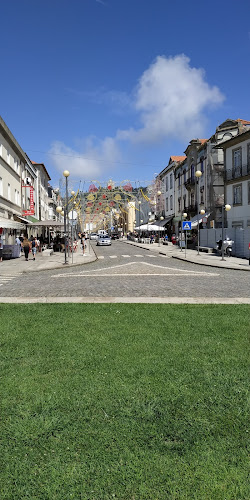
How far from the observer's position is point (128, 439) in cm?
274

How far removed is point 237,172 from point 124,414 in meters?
31.3

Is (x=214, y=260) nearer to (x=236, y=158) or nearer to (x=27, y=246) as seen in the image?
(x=27, y=246)

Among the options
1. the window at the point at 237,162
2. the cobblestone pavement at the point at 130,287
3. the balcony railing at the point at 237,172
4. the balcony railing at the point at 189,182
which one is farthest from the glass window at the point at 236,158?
the cobblestone pavement at the point at 130,287

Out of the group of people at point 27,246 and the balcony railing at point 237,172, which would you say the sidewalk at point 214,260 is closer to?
the balcony railing at point 237,172

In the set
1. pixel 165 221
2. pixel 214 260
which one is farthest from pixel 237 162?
pixel 165 221

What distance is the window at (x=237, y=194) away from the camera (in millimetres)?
31484

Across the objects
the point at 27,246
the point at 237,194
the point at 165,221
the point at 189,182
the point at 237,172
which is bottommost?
the point at 27,246

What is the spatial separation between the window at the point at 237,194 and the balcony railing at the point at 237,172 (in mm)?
938

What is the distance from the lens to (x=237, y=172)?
3144 cm

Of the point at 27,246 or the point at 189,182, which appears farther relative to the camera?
the point at 189,182

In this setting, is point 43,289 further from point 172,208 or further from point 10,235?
point 172,208

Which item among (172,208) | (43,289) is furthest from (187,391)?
(172,208)

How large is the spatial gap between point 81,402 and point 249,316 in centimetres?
462

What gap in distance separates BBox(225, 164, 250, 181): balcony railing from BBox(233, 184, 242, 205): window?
938 millimetres
